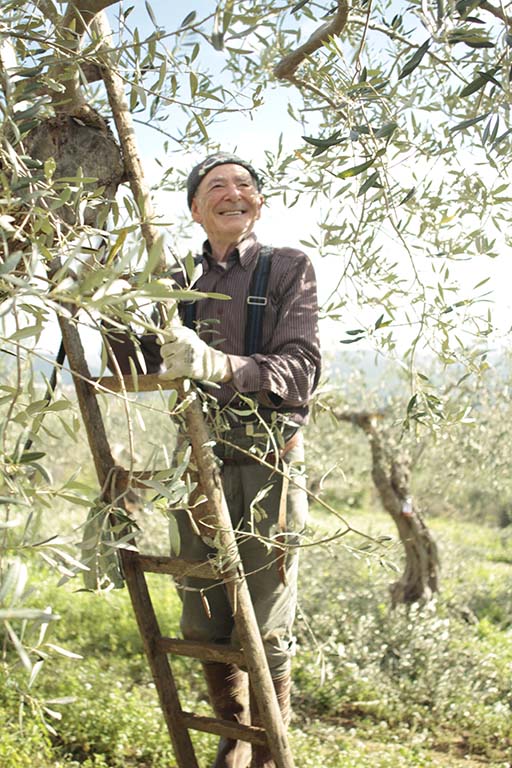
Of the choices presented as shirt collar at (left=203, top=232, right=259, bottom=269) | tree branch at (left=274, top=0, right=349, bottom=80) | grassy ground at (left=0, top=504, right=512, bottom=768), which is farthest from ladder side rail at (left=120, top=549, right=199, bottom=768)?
tree branch at (left=274, top=0, right=349, bottom=80)

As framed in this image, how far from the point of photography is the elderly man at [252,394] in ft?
8.68

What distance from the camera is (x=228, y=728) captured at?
8.74ft

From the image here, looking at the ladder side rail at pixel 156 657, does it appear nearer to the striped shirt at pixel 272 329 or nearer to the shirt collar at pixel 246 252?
the striped shirt at pixel 272 329

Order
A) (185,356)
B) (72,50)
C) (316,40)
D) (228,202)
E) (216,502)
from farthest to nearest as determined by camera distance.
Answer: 1. (228,202)
2. (216,502)
3. (316,40)
4. (185,356)
5. (72,50)

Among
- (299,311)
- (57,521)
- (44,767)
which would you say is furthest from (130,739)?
(57,521)

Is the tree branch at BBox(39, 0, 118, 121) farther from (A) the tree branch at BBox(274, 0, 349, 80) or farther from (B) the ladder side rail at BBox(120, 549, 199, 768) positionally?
(B) the ladder side rail at BBox(120, 549, 199, 768)

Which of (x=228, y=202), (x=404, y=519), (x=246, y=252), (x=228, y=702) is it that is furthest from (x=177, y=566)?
(x=404, y=519)

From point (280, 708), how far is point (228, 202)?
6.25 ft

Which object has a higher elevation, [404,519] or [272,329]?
[272,329]

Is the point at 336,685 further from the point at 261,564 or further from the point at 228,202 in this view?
the point at 228,202

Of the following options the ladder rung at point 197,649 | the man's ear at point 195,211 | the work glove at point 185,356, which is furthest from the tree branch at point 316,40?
the ladder rung at point 197,649

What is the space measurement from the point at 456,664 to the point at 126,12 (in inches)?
202

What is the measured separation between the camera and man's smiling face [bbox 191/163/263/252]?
288 centimetres

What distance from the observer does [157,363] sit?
2.81 m
